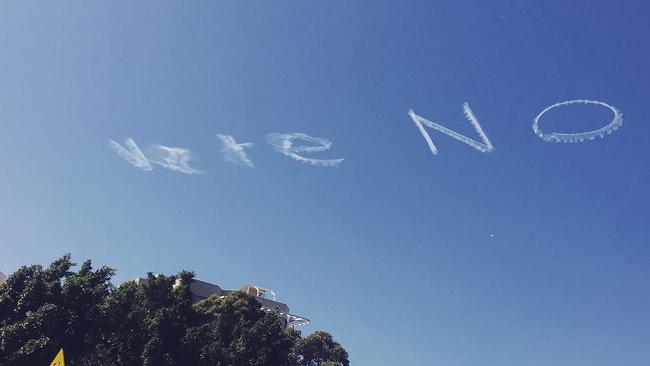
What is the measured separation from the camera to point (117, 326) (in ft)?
128

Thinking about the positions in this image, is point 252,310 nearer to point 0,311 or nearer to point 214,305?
point 214,305

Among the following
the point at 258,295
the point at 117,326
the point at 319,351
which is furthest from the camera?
the point at 258,295

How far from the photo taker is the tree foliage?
1368 inches

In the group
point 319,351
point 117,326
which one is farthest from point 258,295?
point 117,326

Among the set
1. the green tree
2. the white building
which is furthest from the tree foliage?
Answer: the white building

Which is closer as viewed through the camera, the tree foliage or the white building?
the tree foliage

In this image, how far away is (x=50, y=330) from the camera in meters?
35.0

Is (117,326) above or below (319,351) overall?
below

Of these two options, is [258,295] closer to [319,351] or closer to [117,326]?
[319,351]

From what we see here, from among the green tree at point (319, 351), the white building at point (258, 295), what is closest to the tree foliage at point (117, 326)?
the green tree at point (319, 351)

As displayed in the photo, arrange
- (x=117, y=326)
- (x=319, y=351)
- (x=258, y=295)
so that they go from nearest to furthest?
1. (x=117, y=326)
2. (x=319, y=351)
3. (x=258, y=295)

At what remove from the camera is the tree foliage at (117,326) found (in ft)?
114

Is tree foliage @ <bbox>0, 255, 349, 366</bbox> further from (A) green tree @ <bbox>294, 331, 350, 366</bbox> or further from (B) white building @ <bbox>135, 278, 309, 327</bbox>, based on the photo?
(B) white building @ <bbox>135, 278, 309, 327</bbox>

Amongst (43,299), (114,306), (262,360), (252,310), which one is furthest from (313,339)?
(43,299)
